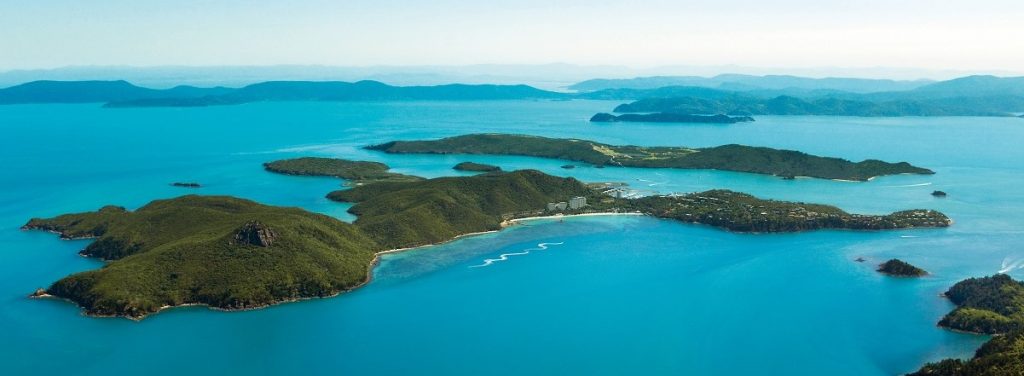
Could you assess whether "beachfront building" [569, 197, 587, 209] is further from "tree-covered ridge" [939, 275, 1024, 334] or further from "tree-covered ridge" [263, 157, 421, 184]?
"tree-covered ridge" [939, 275, 1024, 334]

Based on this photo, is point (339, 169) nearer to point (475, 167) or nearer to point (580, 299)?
point (475, 167)

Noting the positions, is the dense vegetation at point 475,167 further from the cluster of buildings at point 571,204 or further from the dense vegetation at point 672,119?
the dense vegetation at point 672,119

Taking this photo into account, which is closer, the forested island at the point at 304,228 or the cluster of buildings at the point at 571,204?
the forested island at the point at 304,228

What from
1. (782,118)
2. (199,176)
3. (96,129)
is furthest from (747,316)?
(782,118)

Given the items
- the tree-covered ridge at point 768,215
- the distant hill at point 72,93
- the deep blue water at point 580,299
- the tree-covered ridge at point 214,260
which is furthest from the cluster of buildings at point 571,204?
the distant hill at point 72,93

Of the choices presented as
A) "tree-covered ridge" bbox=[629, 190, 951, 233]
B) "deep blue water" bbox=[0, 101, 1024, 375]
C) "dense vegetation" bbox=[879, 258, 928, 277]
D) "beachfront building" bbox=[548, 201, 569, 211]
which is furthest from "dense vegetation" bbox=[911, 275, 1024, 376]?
"beachfront building" bbox=[548, 201, 569, 211]

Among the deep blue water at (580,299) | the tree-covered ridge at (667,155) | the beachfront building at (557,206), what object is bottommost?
the deep blue water at (580,299)

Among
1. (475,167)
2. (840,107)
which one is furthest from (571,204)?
(840,107)
